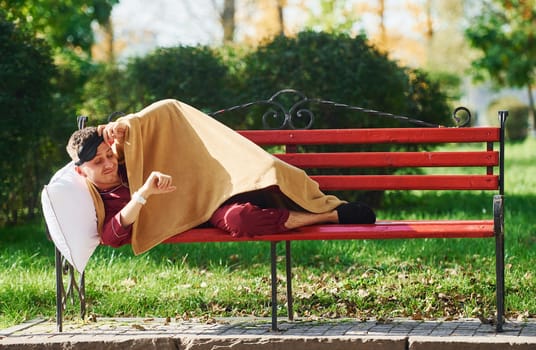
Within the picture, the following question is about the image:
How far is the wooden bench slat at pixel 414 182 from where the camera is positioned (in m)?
5.14

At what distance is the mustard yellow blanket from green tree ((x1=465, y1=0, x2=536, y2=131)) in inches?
834

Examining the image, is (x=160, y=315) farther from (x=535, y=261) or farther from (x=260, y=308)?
(x=535, y=261)

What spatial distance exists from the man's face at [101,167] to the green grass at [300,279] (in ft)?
2.93

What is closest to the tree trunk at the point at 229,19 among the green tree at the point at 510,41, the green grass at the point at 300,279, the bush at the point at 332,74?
the green tree at the point at 510,41

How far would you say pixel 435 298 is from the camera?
541cm

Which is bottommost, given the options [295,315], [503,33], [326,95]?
[295,315]

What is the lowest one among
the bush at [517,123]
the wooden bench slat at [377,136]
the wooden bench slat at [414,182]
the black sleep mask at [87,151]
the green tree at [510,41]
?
the wooden bench slat at [414,182]

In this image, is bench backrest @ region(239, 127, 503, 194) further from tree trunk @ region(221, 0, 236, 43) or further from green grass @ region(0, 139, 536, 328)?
tree trunk @ region(221, 0, 236, 43)

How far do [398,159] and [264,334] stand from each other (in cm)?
131

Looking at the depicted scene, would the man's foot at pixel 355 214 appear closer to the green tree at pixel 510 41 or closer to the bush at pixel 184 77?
the bush at pixel 184 77

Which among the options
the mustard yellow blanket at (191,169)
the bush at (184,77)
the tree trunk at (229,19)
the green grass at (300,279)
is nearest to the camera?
the mustard yellow blanket at (191,169)

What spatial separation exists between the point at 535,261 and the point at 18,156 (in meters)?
4.63

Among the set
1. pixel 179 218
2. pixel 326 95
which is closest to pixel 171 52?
pixel 326 95

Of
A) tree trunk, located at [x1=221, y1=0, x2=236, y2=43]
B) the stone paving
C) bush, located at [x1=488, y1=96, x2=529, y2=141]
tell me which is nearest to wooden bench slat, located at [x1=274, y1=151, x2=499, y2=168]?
the stone paving
